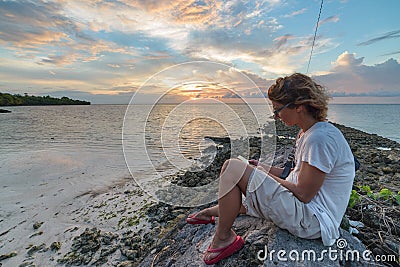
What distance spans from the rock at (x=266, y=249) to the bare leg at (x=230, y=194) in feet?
0.65

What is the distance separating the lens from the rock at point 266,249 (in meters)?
2.00

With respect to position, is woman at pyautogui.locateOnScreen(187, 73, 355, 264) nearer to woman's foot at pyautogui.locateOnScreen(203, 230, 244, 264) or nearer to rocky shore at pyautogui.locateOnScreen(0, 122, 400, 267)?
woman's foot at pyautogui.locateOnScreen(203, 230, 244, 264)

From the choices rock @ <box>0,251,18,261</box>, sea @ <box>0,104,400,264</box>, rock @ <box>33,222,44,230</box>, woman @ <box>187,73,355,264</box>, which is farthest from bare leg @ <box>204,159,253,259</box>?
rock @ <box>33,222,44,230</box>

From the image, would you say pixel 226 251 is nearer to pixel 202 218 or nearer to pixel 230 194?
pixel 230 194

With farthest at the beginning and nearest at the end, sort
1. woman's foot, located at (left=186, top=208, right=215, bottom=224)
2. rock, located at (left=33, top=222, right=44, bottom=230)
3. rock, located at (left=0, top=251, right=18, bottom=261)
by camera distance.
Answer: rock, located at (left=33, top=222, right=44, bottom=230), rock, located at (left=0, top=251, right=18, bottom=261), woman's foot, located at (left=186, top=208, right=215, bottom=224)

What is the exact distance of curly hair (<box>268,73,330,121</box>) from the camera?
6.77 feet

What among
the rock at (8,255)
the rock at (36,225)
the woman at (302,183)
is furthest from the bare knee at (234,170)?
the rock at (36,225)

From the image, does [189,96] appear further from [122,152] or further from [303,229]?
[122,152]

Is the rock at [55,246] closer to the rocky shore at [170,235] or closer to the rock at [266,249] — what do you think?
the rocky shore at [170,235]

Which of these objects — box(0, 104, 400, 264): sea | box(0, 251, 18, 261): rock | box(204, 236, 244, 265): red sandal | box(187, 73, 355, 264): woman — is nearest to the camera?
box(187, 73, 355, 264): woman

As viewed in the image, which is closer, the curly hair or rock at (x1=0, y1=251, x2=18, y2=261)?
the curly hair

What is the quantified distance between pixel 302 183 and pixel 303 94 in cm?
75

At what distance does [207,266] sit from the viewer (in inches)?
87.3

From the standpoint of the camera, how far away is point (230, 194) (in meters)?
2.14
